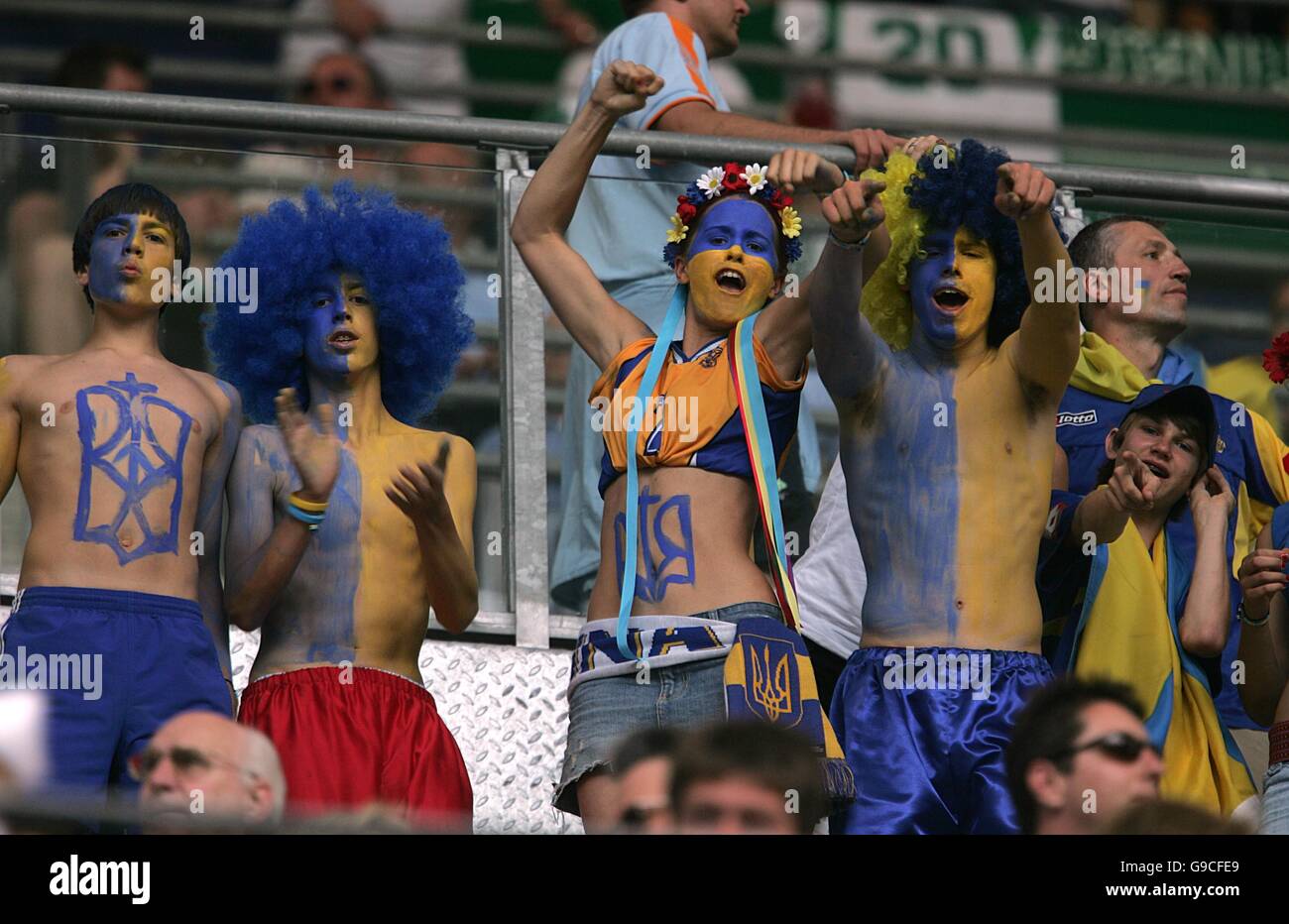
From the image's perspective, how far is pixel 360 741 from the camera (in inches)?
219

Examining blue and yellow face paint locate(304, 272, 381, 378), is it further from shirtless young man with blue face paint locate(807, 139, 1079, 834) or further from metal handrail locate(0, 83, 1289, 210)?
shirtless young man with blue face paint locate(807, 139, 1079, 834)

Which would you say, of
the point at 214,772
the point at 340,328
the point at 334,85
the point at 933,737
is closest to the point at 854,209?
the point at 933,737

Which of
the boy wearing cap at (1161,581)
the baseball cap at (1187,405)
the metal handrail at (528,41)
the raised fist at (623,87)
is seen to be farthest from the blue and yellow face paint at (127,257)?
the metal handrail at (528,41)

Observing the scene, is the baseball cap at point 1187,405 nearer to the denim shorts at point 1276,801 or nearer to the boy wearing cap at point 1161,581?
the boy wearing cap at point 1161,581

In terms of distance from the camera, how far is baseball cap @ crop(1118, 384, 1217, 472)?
233 inches

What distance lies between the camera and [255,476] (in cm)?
578

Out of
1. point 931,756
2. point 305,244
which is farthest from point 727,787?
point 305,244

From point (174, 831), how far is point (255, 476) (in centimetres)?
189

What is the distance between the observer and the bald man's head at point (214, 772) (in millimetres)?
4258

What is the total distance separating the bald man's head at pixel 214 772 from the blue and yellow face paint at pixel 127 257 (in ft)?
5.34

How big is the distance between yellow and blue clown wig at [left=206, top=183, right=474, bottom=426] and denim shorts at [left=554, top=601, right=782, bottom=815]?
1.23 metres

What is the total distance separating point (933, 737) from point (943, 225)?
46.9 inches

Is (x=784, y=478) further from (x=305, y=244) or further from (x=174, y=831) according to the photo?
(x=174, y=831)
